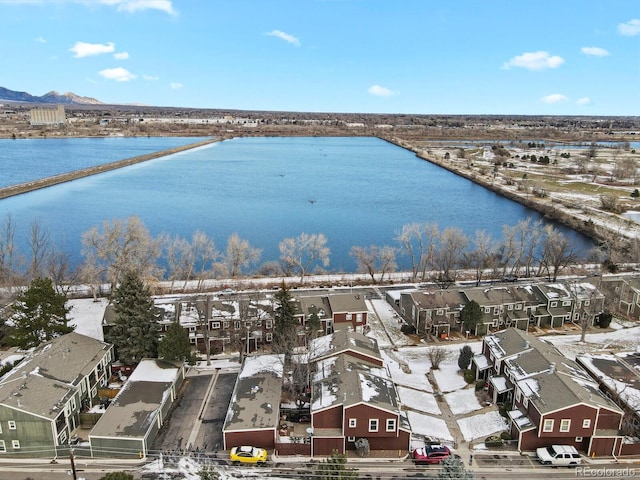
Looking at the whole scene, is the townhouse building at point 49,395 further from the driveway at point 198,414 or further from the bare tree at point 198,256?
the bare tree at point 198,256

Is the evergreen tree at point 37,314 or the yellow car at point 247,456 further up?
the evergreen tree at point 37,314

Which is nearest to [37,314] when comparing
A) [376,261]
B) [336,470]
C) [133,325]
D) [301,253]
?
[133,325]

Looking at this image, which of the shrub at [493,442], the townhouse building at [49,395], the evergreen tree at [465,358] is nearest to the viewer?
the townhouse building at [49,395]

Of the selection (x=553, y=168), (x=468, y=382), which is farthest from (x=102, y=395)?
(x=553, y=168)

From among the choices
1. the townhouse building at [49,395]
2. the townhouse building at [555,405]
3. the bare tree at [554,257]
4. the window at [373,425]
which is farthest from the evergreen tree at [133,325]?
the bare tree at [554,257]

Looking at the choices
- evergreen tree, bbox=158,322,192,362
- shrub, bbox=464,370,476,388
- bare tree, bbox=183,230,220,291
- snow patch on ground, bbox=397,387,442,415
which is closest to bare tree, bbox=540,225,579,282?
shrub, bbox=464,370,476,388

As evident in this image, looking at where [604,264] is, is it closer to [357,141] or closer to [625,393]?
[625,393]
